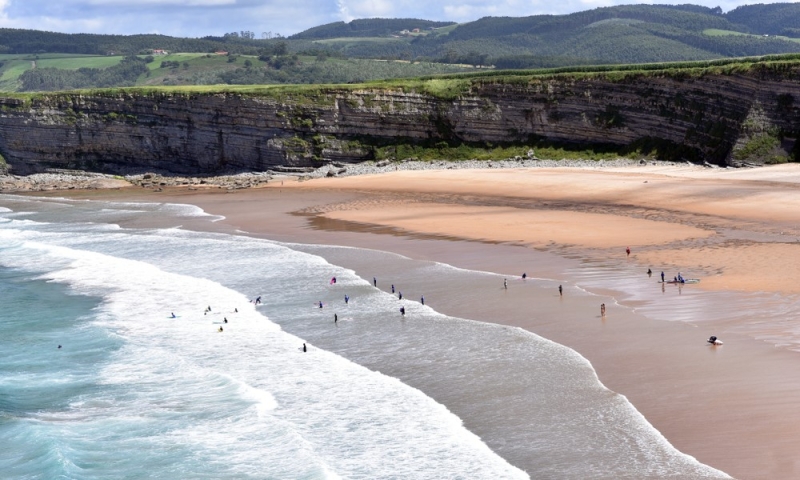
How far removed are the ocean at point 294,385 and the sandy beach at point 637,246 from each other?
930mm

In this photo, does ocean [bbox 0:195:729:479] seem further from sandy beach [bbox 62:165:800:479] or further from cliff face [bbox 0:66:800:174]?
cliff face [bbox 0:66:800:174]

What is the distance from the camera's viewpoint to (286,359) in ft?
68.6

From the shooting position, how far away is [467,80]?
193 ft

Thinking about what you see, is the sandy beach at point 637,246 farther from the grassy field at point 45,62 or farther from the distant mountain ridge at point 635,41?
the grassy field at point 45,62

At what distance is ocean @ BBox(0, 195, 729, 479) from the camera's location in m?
15.1

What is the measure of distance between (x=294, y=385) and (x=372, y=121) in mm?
41018

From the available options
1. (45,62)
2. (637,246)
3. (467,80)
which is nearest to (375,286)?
(637,246)

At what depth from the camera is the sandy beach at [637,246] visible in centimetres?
1576

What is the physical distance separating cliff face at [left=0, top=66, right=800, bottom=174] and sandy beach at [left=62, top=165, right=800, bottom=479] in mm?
3810

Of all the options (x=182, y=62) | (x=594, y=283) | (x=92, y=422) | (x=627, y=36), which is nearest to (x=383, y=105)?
(x=594, y=283)

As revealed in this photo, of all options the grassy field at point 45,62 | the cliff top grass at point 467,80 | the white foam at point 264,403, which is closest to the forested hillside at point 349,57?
the grassy field at point 45,62

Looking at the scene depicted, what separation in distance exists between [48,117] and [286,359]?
5035 centimetres

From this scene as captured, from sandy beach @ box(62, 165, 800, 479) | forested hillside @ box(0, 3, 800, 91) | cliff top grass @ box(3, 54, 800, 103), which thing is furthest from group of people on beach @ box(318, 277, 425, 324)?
forested hillside @ box(0, 3, 800, 91)

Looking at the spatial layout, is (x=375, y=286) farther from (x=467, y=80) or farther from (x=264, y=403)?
(x=467, y=80)
